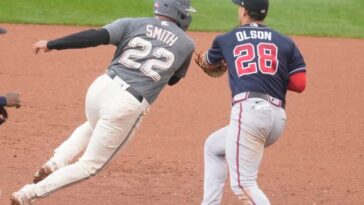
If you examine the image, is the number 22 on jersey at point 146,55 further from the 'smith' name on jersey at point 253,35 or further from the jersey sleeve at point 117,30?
the 'smith' name on jersey at point 253,35

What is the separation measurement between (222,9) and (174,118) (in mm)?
7611

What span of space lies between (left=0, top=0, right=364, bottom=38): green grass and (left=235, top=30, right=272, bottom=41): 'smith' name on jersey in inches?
383

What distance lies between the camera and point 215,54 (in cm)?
732

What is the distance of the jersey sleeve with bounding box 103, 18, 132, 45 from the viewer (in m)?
7.39

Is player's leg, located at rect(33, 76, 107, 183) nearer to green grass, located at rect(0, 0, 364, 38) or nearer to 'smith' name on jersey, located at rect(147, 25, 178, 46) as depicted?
'smith' name on jersey, located at rect(147, 25, 178, 46)

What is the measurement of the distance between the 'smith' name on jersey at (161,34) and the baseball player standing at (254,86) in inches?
18.3

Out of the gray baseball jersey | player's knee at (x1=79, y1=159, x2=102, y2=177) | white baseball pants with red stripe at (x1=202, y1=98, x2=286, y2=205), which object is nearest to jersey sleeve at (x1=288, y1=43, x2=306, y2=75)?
white baseball pants with red stripe at (x1=202, y1=98, x2=286, y2=205)

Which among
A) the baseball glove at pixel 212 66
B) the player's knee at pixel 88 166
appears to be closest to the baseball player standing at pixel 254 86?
the baseball glove at pixel 212 66

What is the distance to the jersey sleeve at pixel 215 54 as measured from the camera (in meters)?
7.26

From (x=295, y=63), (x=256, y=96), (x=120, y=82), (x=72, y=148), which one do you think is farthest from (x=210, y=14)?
(x=256, y=96)

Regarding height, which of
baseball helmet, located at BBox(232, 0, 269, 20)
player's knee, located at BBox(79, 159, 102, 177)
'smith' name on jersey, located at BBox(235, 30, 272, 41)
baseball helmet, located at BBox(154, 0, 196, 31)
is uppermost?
baseball helmet, located at BBox(232, 0, 269, 20)

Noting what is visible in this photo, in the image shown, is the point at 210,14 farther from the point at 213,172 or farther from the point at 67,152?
the point at 213,172

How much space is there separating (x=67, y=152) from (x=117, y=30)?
1.13 m

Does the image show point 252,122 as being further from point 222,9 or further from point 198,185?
point 222,9
